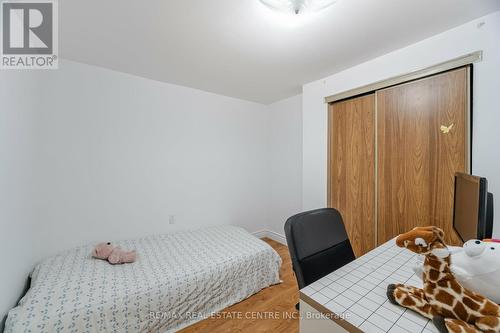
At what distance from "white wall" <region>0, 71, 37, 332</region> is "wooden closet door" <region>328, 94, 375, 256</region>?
9.25 feet

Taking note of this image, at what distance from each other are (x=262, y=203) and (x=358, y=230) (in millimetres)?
1728

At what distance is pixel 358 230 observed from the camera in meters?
2.26

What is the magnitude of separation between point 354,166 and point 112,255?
2.64 metres

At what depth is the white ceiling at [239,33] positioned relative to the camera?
139 cm

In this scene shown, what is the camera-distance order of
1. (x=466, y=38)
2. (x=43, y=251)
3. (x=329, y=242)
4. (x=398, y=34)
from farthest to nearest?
1. (x=43, y=251)
2. (x=398, y=34)
3. (x=466, y=38)
4. (x=329, y=242)

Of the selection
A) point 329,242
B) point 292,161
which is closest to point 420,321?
point 329,242

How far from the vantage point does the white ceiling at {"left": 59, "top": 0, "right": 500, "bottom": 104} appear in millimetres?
1389

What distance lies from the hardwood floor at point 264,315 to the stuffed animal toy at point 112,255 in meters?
0.81

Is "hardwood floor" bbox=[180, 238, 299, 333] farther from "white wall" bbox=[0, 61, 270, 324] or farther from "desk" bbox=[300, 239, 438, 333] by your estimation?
"white wall" bbox=[0, 61, 270, 324]

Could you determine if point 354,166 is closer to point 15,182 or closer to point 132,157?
point 132,157

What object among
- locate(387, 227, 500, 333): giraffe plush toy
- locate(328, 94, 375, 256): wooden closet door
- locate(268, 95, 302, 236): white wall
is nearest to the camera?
locate(387, 227, 500, 333): giraffe plush toy

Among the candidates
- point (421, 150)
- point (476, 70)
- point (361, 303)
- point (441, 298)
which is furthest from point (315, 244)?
point (476, 70)

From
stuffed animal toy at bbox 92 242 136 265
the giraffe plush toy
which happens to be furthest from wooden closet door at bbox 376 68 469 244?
stuffed animal toy at bbox 92 242 136 265

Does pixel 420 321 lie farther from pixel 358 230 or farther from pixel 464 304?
pixel 358 230
